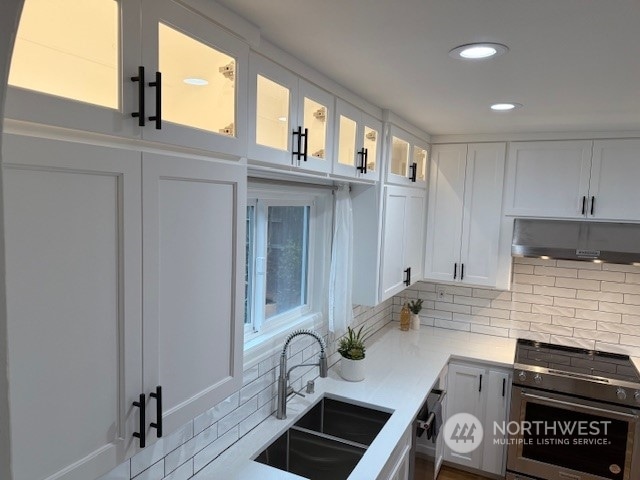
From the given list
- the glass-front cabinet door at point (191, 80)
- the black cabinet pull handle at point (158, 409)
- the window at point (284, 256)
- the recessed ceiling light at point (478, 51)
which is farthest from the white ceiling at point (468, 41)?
the black cabinet pull handle at point (158, 409)

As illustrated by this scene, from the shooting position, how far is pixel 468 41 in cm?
137

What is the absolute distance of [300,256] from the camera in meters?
2.46

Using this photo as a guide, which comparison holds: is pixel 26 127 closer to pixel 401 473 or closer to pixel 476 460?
pixel 401 473

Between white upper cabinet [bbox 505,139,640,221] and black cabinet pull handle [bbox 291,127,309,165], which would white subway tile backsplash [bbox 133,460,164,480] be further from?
white upper cabinet [bbox 505,139,640,221]

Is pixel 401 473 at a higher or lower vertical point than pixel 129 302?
lower

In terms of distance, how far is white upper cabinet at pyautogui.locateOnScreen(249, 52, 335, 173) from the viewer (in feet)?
4.64

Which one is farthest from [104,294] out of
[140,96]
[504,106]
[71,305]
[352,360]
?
[504,106]

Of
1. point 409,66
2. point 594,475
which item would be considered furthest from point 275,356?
point 594,475

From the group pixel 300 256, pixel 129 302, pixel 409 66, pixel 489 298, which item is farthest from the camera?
pixel 489 298

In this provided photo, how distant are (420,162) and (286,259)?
141 cm

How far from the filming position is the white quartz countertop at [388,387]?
Result: 171 cm

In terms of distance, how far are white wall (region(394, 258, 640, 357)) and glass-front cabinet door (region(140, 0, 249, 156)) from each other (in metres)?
2.78

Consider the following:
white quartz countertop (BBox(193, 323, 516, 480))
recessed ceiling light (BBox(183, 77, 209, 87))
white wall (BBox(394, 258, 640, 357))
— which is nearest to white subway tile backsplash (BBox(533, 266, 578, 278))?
white wall (BBox(394, 258, 640, 357))

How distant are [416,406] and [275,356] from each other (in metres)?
0.78
